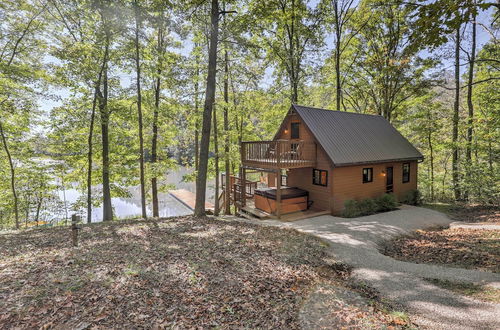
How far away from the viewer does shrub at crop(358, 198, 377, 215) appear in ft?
38.8

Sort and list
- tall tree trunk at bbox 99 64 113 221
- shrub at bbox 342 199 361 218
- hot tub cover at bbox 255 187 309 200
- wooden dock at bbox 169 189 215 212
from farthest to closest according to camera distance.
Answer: wooden dock at bbox 169 189 215 212 → tall tree trunk at bbox 99 64 113 221 → hot tub cover at bbox 255 187 309 200 → shrub at bbox 342 199 361 218

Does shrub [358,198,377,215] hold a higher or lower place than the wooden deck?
higher

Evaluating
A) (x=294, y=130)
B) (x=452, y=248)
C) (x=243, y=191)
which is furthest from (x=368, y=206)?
(x=243, y=191)

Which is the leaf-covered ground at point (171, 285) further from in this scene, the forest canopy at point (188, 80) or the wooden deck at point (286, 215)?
the forest canopy at point (188, 80)

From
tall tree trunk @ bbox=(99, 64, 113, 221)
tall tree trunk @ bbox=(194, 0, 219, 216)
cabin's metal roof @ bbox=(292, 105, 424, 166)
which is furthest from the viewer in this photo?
tall tree trunk @ bbox=(99, 64, 113, 221)

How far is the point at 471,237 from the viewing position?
27.3ft

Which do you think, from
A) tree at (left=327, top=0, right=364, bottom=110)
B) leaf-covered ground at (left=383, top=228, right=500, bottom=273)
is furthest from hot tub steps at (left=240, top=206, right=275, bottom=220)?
tree at (left=327, top=0, right=364, bottom=110)

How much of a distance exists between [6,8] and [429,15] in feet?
59.2

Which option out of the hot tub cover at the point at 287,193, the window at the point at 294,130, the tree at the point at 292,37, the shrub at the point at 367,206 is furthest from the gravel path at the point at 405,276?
the tree at the point at 292,37

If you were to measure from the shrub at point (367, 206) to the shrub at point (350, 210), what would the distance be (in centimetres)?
37

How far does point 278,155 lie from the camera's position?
10.8 m

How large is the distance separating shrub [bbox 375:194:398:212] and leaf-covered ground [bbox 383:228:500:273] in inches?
123

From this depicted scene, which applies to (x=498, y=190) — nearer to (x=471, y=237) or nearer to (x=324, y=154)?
(x=471, y=237)

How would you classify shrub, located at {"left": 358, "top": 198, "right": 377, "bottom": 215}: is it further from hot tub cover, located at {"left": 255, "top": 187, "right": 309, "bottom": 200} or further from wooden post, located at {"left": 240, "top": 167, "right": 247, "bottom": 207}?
wooden post, located at {"left": 240, "top": 167, "right": 247, "bottom": 207}
